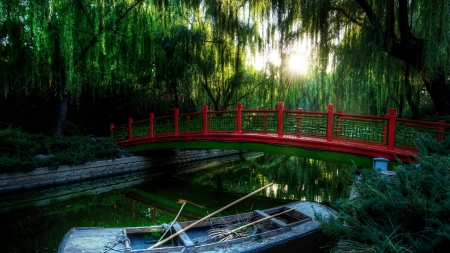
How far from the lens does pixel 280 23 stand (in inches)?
273

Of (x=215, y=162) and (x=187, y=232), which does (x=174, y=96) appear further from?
(x=187, y=232)

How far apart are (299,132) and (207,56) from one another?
5087mm

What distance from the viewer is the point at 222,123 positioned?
7.84m

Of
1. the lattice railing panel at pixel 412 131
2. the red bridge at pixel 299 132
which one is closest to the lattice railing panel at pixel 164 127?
the red bridge at pixel 299 132

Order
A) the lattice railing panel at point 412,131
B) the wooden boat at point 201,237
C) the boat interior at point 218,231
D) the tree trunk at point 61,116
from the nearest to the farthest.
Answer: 1. the wooden boat at point 201,237
2. the boat interior at point 218,231
3. the lattice railing panel at point 412,131
4. the tree trunk at point 61,116

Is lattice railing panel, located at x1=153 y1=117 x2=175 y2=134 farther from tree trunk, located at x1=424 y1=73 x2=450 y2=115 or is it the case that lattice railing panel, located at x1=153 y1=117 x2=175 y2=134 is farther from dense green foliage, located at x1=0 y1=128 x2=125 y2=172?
tree trunk, located at x1=424 y1=73 x2=450 y2=115

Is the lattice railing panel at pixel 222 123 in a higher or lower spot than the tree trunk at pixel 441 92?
lower

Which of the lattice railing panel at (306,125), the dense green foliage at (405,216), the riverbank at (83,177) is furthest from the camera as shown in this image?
the riverbank at (83,177)

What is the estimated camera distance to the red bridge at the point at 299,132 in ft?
16.3

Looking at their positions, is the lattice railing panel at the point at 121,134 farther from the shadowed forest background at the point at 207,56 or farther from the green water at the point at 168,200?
the green water at the point at 168,200

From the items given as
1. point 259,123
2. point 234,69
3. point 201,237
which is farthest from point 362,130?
point 234,69

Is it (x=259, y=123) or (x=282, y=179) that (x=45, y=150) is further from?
(x=282, y=179)

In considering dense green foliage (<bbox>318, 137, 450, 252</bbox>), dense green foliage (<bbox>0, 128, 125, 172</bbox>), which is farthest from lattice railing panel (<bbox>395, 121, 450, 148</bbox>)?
dense green foliage (<bbox>0, 128, 125, 172</bbox>)

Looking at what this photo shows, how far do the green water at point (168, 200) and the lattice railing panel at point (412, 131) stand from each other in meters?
2.16
